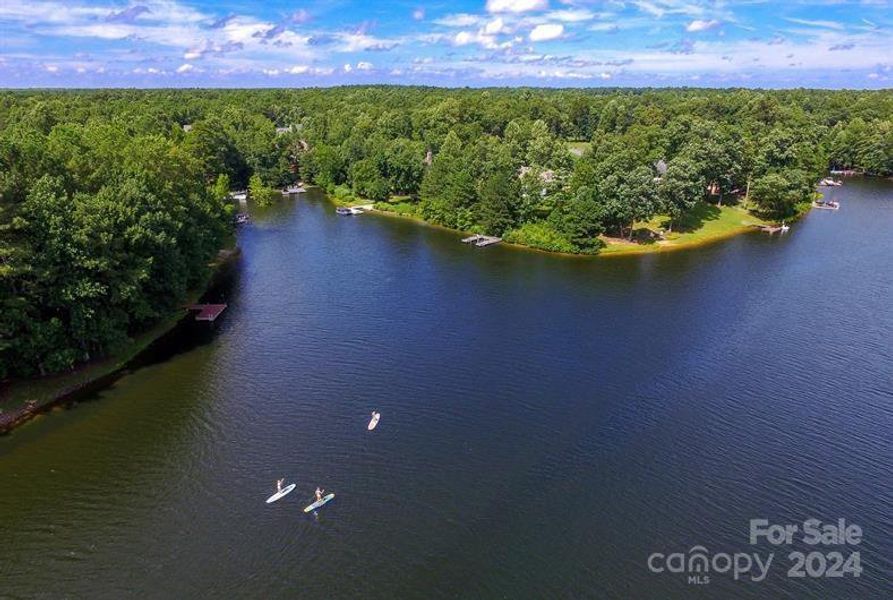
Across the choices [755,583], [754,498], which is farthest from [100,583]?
[754,498]

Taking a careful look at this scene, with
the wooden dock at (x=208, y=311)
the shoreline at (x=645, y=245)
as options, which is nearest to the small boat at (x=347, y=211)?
the shoreline at (x=645, y=245)

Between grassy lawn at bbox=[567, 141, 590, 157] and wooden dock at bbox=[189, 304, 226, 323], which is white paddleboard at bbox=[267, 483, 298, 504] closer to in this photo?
wooden dock at bbox=[189, 304, 226, 323]

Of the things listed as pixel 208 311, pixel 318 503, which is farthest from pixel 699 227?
pixel 318 503

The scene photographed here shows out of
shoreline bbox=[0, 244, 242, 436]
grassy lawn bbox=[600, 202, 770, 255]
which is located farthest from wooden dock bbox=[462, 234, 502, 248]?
shoreline bbox=[0, 244, 242, 436]

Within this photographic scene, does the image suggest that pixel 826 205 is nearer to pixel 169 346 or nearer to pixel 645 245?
pixel 645 245

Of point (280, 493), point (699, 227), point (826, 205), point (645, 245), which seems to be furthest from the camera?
point (826, 205)

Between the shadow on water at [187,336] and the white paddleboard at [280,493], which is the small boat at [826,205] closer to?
the shadow on water at [187,336]
